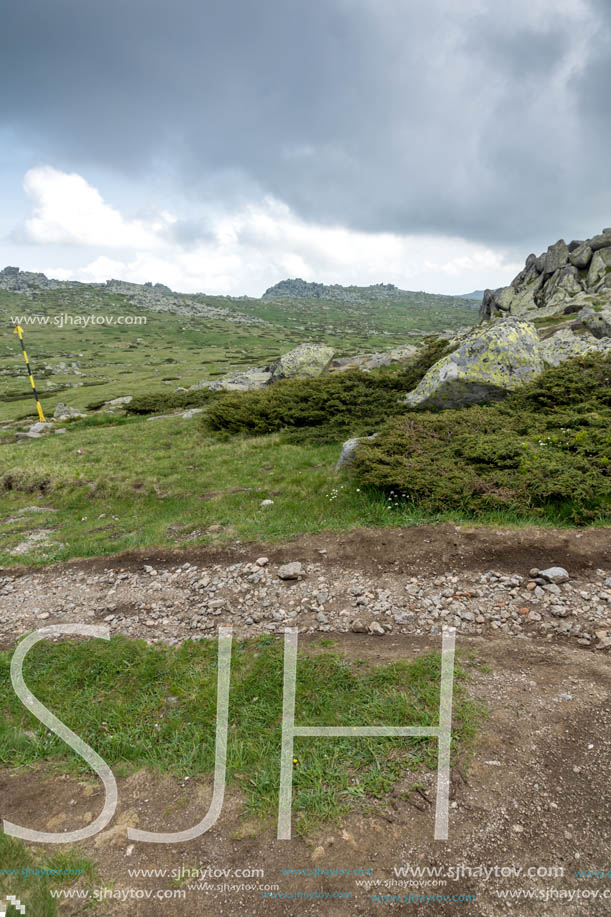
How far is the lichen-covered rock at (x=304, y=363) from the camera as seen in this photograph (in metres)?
34.7

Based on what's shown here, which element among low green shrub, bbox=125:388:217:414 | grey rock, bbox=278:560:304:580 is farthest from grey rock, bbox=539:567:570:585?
low green shrub, bbox=125:388:217:414

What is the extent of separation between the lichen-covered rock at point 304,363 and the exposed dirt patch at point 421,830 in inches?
1216

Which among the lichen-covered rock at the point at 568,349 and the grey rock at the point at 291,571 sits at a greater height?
the lichen-covered rock at the point at 568,349

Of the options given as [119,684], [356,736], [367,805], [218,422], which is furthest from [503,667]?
[218,422]

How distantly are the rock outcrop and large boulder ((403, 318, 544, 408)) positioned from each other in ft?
158

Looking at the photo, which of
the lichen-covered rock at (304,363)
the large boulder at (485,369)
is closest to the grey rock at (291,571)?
the large boulder at (485,369)

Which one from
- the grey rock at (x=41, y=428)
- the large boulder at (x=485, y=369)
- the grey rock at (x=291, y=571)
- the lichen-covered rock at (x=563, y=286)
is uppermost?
the lichen-covered rock at (x=563, y=286)

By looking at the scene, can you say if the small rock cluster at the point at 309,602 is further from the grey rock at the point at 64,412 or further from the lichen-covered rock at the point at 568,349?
the grey rock at the point at 64,412

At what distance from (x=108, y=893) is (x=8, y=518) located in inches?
559

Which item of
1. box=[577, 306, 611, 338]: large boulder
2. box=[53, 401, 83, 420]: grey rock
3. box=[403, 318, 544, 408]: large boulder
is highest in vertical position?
box=[577, 306, 611, 338]: large boulder

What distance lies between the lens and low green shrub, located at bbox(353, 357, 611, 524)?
9.07 meters

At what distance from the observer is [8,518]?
14664 millimetres

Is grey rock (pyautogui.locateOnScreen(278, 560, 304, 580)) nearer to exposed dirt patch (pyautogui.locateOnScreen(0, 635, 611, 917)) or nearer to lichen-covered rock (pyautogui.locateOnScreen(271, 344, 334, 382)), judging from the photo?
exposed dirt patch (pyautogui.locateOnScreen(0, 635, 611, 917))

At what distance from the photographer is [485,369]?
672 inches
